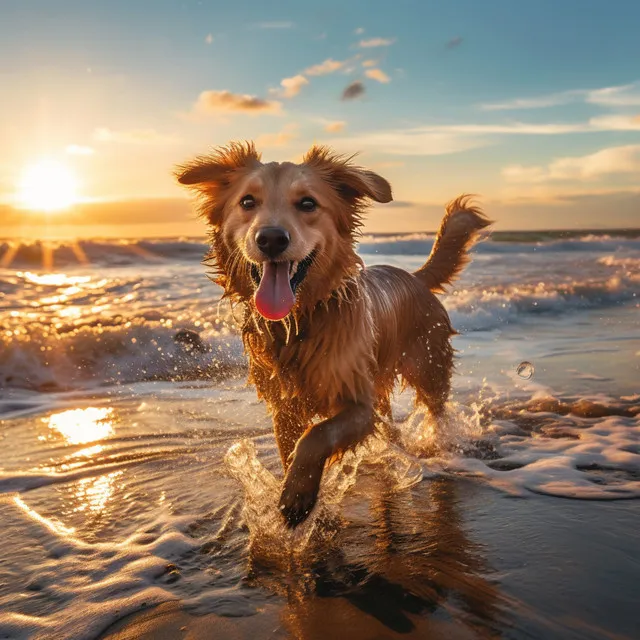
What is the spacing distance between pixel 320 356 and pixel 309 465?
0.73m

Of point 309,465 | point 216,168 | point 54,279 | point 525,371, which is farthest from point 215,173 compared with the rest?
point 54,279

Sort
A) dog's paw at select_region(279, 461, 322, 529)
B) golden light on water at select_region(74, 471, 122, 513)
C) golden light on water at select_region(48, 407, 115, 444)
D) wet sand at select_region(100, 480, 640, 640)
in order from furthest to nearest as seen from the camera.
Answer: golden light on water at select_region(48, 407, 115, 444) → golden light on water at select_region(74, 471, 122, 513) → dog's paw at select_region(279, 461, 322, 529) → wet sand at select_region(100, 480, 640, 640)

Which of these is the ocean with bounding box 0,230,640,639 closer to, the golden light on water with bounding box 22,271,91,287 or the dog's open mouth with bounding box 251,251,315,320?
the dog's open mouth with bounding box 251,251,315,320

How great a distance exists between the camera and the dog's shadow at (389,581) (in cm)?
Result: 272

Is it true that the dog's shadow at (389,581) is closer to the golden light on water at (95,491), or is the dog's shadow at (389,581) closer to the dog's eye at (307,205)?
the golden light on water at (95,491)

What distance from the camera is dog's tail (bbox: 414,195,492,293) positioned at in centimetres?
585

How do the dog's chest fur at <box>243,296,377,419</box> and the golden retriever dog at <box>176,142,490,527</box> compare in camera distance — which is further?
the dog's chest fur at <box>243,296,377,419</box>

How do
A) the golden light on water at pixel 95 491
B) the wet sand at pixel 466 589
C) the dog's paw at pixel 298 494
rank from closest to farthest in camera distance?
the wet sand at pixel 466 589
the dog's paw at pixel 298 494
the golden light on water at pixel 95 491

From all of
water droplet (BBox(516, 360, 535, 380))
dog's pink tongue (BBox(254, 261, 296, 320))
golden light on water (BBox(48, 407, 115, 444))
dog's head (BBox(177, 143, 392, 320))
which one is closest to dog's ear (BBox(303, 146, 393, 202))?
dog's head (BBox(177, 143, 392, 320))

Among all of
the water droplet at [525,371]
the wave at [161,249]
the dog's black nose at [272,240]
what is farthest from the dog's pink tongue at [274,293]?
the wave at [161,249]

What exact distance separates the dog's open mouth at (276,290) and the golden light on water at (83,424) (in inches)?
103

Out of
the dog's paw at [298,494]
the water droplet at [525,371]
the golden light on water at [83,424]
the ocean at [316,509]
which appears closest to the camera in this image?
the ocean at [316,509]

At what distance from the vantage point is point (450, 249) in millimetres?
5852

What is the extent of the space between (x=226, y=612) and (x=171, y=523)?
103cm
